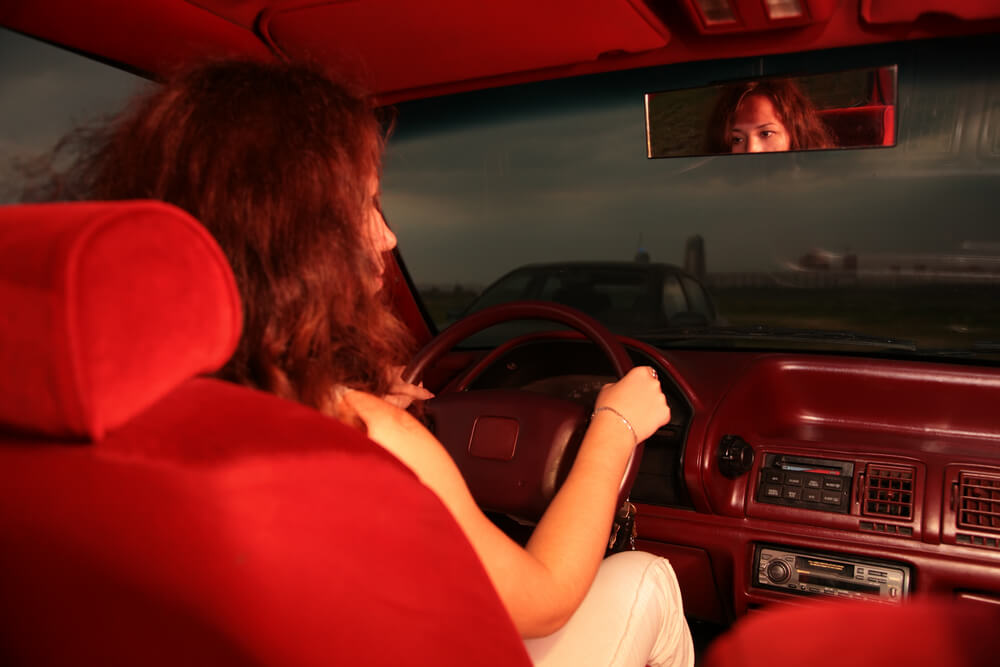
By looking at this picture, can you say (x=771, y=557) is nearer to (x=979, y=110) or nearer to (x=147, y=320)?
(x=979, y=110)

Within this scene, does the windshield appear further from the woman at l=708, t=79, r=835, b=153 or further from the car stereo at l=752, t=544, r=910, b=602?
the car stereo at l=752, t=544, r=910, b=602

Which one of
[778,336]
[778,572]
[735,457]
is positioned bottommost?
[778,572]

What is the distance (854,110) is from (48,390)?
2333 millimetres

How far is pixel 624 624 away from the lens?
1.51 m

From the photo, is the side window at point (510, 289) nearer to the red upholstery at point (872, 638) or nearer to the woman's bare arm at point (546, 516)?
the woman's bare arm at point (546, 516)

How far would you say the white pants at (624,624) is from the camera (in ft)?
4.75

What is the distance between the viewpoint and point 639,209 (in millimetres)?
3080

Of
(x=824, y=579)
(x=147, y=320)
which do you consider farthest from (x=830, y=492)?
(x=147, y=320)

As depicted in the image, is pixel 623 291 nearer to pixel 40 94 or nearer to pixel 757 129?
pixel 757 129

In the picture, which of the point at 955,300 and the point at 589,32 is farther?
the point at 955,300

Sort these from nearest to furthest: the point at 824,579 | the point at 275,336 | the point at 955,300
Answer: the point at 275,336
the point at 824,579
the point at 955,300

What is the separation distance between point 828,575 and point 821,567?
25 millimetres

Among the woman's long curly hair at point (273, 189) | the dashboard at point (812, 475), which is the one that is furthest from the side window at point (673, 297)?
the woman's long curly hair at point (273, 189)

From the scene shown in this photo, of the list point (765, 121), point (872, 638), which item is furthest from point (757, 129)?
point (872, 638)
